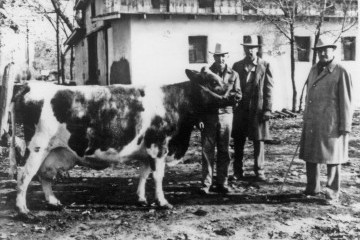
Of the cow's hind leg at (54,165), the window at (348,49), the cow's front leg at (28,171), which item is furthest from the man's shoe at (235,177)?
the window at (348,49)

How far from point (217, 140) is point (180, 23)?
42.7 feet

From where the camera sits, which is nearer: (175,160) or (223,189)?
(175,160)

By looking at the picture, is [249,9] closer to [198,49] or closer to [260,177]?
[198,49]

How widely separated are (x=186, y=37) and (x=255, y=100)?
39.8ft

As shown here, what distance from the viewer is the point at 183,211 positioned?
18.9 feet

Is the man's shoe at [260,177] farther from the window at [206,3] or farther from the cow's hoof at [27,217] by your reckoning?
the window at [206,3]

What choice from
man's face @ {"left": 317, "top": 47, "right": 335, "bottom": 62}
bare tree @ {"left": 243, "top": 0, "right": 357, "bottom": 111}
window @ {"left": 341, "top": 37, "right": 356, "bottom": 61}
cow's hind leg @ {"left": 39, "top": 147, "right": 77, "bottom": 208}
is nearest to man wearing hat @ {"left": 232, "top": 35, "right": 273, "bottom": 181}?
man's face @ {"left": 317, "top": 47, "right": 335, "bottom": 62}

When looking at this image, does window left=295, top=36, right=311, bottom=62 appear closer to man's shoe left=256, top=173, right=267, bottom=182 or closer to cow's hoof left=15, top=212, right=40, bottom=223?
man's shoe left=256, top=173, right=267, bottom=182

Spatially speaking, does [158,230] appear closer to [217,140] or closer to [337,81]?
[217,140]

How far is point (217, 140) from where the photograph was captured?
6586mm

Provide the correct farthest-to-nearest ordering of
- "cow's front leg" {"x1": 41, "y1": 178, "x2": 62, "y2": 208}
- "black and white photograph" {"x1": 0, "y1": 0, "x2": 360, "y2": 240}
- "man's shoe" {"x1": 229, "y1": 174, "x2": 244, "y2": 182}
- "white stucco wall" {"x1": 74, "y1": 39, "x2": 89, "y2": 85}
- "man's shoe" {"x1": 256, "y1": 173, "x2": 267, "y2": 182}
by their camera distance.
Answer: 1. "white stucco wall" {"x1": 74, "y1": 39, "x2": 89, "y2": 85}
2. "man's shoe" {"x1": 229, "y1": 174, "x2": 244, "y2": 182}
3. "man's shoe" {"x1": 256, "y1": 173, "x2": 267, "y2": 182}
4. "cow's front leg" {"x1": 41, "y1": 178, "x2": 62, "y2": 208}
5. "black and white photograph" {"x1": 0, "y1": 0, "x2": 360, "y2": 240}

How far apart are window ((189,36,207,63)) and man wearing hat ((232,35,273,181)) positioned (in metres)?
11.9

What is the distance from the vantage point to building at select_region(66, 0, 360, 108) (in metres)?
18.0

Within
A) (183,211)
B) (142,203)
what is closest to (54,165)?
(142,203)
